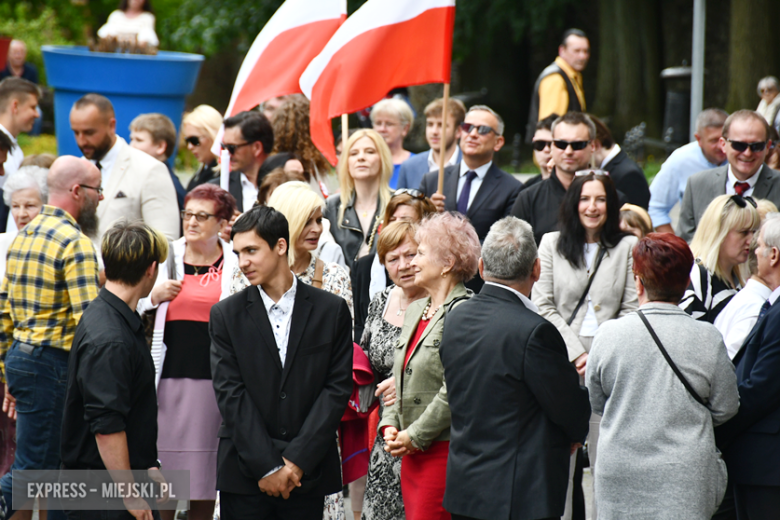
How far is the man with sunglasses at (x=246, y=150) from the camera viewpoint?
285 inches

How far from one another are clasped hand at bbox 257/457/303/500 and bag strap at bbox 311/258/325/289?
4.33 ft

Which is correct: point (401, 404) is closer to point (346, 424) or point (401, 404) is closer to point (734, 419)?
point (346, 424)

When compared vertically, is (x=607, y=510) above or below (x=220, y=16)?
below

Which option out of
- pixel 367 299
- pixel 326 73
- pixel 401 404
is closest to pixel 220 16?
pixel 326 73

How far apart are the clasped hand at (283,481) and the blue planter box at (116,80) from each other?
6.67 m

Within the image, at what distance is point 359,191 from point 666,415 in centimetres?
356

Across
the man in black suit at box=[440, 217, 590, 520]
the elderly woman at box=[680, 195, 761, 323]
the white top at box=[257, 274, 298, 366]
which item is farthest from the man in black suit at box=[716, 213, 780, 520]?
the white top at box=[257, 274, 298, 366]

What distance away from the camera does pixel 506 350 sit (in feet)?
12.7

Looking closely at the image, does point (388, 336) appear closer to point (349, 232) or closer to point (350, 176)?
point (349, 232)

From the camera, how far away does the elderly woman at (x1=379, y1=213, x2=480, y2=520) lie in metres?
4.31

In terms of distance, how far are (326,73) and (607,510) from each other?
4.01 metres

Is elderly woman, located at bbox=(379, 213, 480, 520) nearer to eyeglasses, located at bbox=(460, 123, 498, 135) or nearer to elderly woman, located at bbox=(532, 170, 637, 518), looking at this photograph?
elderly woman, located at bbox=(532, 170, 637, 518)

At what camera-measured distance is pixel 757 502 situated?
161 inches

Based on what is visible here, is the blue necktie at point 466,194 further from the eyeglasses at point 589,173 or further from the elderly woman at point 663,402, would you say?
the elderly woman at point 663,402
